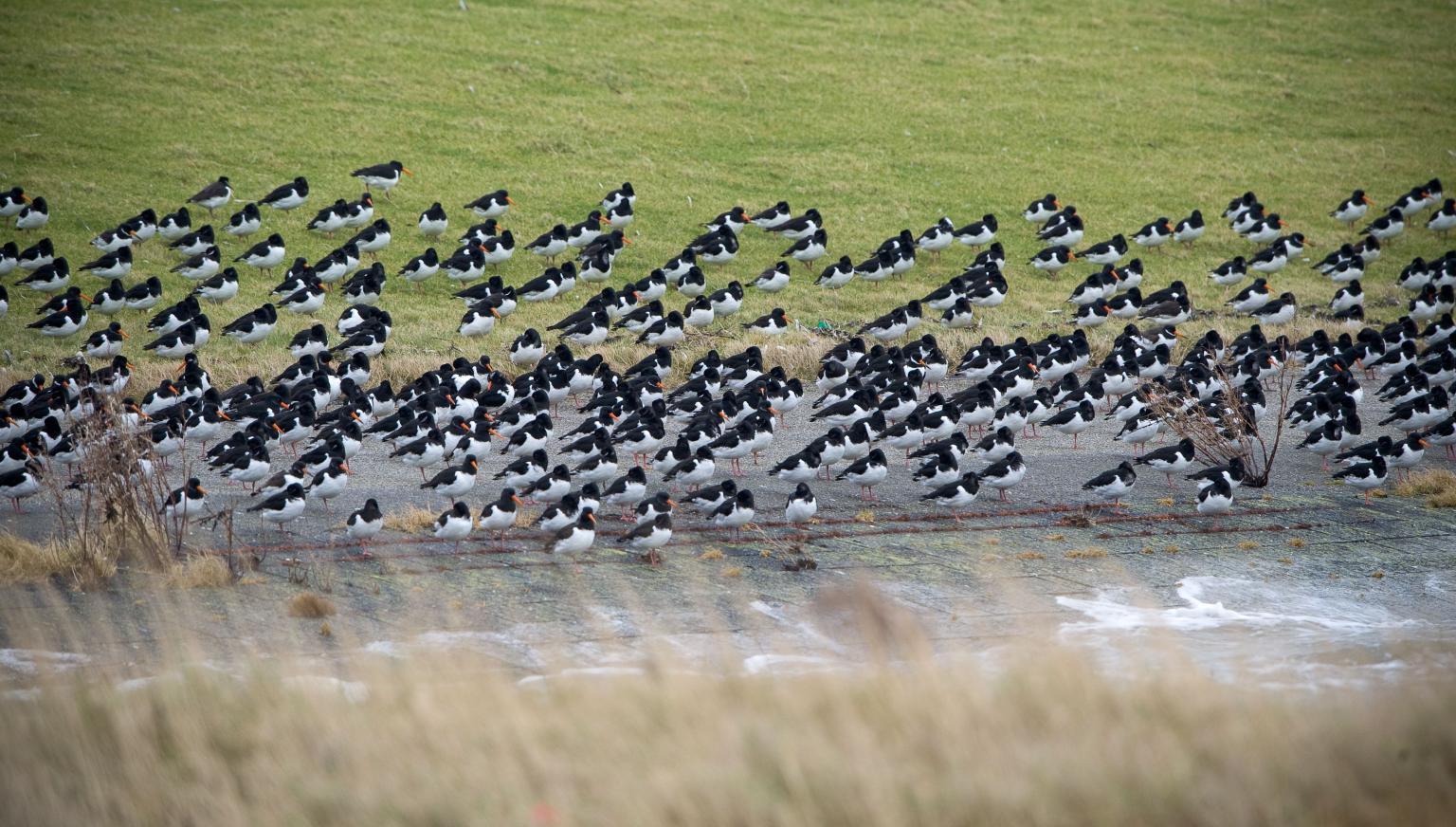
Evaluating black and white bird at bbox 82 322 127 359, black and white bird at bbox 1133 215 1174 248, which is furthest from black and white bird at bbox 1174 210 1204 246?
black and white bird at bbox 82 322 127 359

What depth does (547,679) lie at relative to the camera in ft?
36.4

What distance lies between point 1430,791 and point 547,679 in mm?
6341

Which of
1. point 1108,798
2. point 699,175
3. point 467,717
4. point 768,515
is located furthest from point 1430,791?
point 699,175

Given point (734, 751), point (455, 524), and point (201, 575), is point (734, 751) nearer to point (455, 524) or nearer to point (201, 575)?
point (201, 575)

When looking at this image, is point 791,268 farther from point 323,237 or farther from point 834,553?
point 834,553

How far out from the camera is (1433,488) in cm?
2125

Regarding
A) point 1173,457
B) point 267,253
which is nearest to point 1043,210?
point 1173,457

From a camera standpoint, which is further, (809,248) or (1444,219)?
(1444,219)

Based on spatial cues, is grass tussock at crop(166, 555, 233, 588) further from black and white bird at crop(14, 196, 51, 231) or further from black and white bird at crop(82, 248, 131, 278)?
black and white bird at crop(14, 196, 51, 231)

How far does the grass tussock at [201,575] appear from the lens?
14664mm

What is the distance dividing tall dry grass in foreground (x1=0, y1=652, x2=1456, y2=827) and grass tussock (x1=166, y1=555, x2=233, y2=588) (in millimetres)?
4286

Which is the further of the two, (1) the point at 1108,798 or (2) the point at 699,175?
(2) the point at 699,175

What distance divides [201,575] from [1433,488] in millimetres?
17794

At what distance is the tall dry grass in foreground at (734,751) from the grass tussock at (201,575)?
4286 mm
